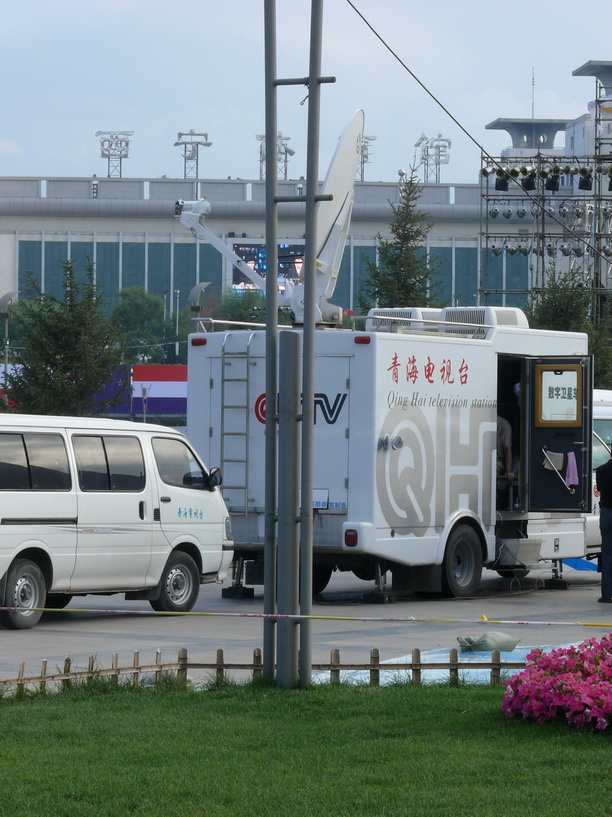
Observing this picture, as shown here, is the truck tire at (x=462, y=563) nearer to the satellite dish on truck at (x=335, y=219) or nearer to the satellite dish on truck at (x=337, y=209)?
the satellite dish on truck at (x=335, y=219)

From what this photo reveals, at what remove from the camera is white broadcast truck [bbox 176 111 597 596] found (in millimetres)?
16375

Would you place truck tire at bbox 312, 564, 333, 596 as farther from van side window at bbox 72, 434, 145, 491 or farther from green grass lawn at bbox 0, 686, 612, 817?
green grass lawn at bbox 0, 686, 612, 817

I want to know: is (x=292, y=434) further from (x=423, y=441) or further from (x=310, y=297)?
(x=423, y=441)

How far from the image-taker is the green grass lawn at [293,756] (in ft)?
19.7

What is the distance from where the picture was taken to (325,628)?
46.5 feet

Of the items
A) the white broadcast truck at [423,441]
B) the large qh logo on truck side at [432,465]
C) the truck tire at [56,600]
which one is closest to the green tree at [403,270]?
the white broadcast truck at [423,441]

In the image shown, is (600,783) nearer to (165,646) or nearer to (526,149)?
(165,646)

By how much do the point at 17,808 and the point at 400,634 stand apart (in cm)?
800

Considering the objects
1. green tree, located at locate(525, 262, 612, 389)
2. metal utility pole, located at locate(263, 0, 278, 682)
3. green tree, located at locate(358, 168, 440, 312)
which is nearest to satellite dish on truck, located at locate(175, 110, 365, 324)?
metal utility pole, located at locate(263, 0, 278, 682)

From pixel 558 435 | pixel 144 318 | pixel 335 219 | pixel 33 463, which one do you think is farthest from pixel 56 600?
pixel 144 318

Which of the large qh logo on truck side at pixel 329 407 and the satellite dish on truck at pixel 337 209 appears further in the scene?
the satellite dish on truck at pixel 337 209

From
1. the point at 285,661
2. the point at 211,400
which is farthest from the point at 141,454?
the point at 285,661

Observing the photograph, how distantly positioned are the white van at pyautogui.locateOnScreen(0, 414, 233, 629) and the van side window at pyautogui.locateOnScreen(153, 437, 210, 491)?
0.01 m

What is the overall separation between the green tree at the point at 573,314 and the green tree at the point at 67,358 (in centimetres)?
1385
